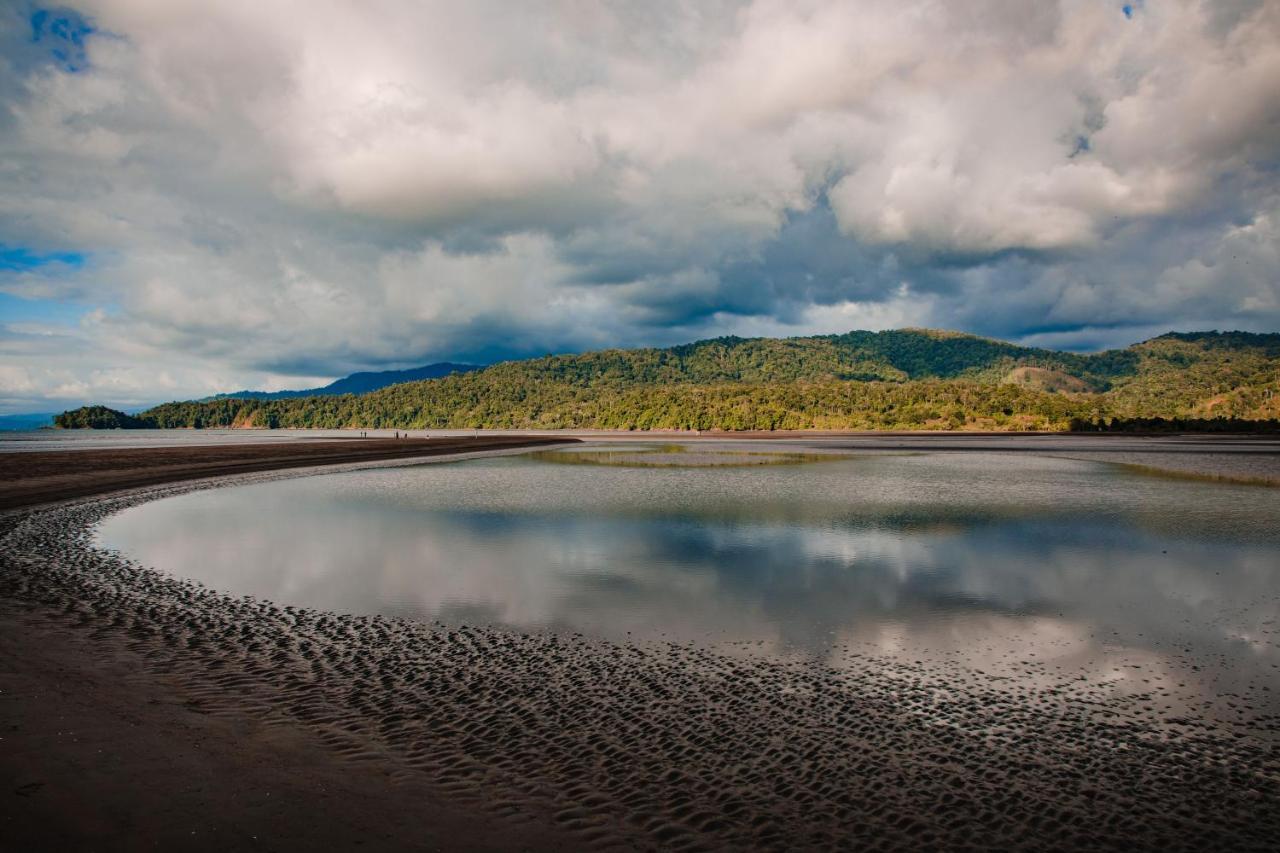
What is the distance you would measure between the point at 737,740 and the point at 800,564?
468 inches

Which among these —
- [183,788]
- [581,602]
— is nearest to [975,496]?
[581,602]

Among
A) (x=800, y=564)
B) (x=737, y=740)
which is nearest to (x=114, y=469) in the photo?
(x=800, y=564)

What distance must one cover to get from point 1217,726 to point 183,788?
13.5 m

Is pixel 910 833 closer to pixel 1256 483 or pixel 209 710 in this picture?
pixel 209 710

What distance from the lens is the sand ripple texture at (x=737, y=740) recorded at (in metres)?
7.02

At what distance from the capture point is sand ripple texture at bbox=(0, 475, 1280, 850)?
7023 millimetres

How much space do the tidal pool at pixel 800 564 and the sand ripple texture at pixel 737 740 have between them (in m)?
1.73

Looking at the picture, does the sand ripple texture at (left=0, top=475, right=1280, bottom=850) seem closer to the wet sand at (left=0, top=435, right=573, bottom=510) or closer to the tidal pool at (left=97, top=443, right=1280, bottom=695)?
the tidal pool at (left=97, top=443, right=1280, bottom=695)

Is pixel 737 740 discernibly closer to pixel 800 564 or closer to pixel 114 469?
pixel 800 564

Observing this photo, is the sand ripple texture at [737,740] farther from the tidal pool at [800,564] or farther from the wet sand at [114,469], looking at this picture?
the wet sand at [114,469]

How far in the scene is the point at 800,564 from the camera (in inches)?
798

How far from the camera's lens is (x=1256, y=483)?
43.1m

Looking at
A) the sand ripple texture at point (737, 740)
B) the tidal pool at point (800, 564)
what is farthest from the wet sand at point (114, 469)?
the sand ripple texture at point (737, 740)

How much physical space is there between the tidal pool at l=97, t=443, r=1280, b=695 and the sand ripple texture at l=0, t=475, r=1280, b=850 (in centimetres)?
173
